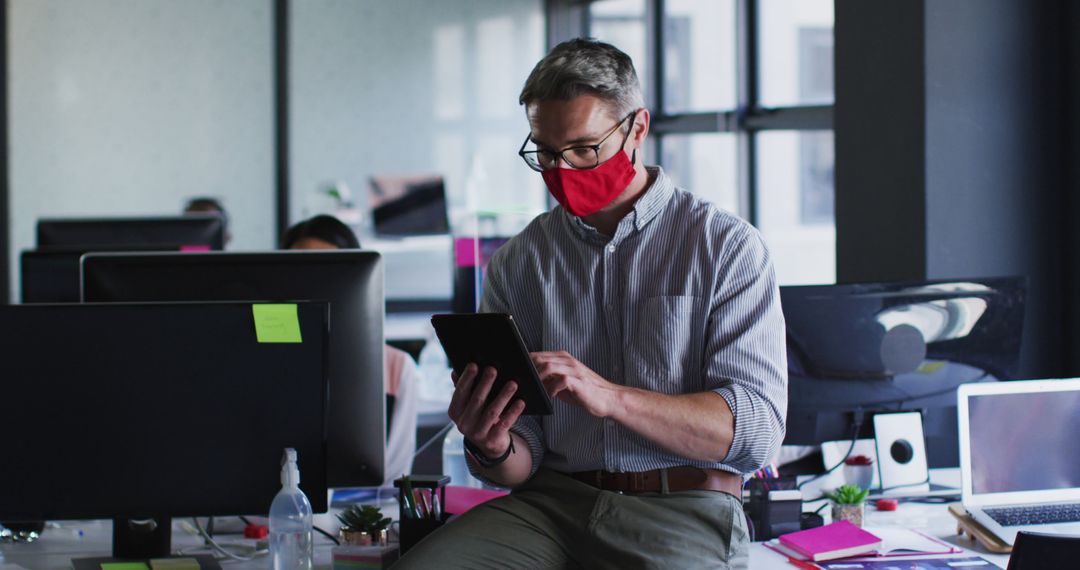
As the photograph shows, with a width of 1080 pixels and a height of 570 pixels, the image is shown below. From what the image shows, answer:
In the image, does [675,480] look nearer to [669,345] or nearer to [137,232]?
[669,345]

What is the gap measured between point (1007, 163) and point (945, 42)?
38 centimetres

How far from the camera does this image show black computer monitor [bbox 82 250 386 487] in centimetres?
203

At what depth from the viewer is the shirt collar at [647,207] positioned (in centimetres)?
202

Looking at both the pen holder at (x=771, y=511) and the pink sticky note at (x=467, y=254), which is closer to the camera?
the pen holder at (x=771, y=511)

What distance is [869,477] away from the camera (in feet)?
7.81

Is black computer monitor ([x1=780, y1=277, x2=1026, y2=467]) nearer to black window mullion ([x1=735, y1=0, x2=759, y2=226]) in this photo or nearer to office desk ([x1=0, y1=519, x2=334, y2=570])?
office desk ([x1=0, y1=519, x2=334, y2=570])

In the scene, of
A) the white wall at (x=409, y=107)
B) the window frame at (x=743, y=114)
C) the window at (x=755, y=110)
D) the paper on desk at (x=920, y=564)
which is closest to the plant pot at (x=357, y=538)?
the paper on desk at (x=920, y=564)

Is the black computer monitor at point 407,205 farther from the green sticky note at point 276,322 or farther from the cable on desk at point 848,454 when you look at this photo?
the green sticky note at point 276,322

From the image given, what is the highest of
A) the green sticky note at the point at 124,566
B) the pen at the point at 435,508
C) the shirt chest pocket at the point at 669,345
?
the shirt chest pocket at the point at 669,345

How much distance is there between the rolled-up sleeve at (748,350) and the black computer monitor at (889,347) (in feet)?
1.16

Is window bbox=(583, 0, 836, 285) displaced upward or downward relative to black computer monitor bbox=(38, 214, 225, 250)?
upward

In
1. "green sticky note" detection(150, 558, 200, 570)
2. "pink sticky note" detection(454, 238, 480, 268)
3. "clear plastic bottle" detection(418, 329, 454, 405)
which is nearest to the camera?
"green sticky note" detection(150, 558, 200, 570)

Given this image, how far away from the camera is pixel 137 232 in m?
3.35

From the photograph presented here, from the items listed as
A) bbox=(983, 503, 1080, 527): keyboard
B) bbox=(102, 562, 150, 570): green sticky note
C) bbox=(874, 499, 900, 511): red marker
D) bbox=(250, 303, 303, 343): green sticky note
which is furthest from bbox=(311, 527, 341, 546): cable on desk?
bbox=(983, 503, 1080, 527): keyboard
